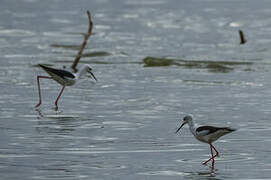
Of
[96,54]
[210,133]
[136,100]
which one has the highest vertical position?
[210,133]

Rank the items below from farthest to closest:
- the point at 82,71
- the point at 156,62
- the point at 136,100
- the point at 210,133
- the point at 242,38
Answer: the point at 242,38
the point at 156,62
the point at 82,71
the point at 136,100
the point at 210,133

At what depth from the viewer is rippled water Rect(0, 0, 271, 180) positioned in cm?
1049

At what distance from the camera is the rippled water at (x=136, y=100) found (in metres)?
10.5

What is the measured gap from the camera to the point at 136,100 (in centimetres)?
1609

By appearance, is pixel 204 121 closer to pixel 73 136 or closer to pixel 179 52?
pixel 73 136

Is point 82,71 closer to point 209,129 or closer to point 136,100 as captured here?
point 136,100

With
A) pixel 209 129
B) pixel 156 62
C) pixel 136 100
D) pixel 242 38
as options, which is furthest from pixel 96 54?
pixel 209 129

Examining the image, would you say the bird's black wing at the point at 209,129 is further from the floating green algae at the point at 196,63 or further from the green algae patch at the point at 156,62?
the green algae patch at the point at 156,62

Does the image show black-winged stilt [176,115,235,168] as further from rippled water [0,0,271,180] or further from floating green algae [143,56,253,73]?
floating green algae [143,56,253,73]

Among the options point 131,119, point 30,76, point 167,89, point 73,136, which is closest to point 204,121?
point 131,119

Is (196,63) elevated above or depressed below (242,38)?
above

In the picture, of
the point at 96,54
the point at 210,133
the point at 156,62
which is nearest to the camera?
the point at 210,133

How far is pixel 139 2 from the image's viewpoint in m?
45.7

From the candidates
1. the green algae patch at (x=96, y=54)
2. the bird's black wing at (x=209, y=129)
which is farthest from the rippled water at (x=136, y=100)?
the bird's black wing at (x=209, y=129)
